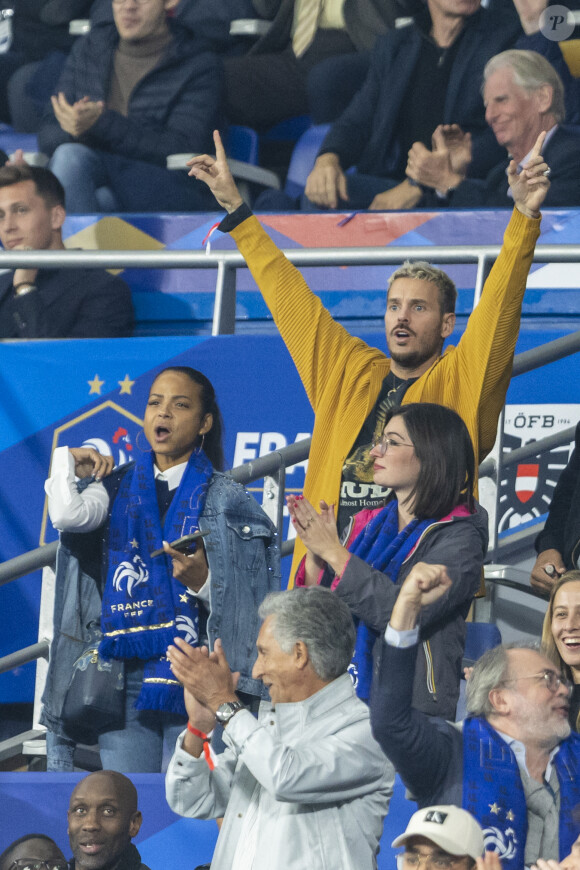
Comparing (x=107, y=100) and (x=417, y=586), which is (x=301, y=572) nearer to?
(x=417, y=586)

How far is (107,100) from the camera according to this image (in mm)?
8062

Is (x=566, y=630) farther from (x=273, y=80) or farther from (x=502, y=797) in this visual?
(x=273, y=80)

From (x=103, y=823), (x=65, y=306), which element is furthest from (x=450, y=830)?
(x=65, y=306)

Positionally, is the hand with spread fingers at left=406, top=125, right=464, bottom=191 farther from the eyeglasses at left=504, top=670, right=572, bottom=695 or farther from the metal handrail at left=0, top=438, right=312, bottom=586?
the eyeglasses at left=504, top=670, right=572, bottom=695

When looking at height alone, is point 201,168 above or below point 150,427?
above

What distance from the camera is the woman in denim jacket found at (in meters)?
4.44

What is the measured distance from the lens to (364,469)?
4637 millimetres

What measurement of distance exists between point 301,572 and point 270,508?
0.84 m

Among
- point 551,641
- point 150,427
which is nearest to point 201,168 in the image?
point 150,427

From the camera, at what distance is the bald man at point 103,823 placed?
13.4 ft

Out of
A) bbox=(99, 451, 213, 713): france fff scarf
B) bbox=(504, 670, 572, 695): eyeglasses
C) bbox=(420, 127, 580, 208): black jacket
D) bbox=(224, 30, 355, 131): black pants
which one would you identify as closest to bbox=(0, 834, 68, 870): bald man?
A: bbox=(99, 451, 213, 713): france fff scarf

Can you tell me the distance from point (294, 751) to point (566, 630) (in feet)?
3.33

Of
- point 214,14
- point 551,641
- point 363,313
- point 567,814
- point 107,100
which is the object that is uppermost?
point 214,14

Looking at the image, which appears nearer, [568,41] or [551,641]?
[551,641]
